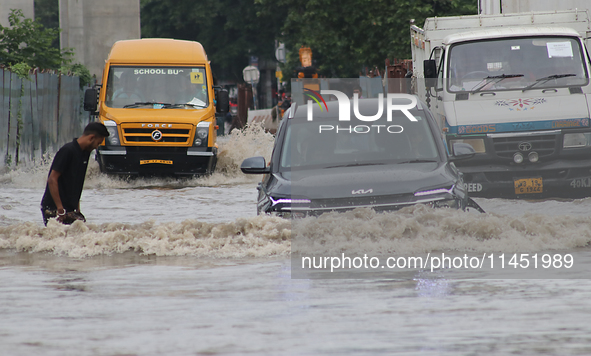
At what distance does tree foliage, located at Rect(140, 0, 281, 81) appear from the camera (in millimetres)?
65438

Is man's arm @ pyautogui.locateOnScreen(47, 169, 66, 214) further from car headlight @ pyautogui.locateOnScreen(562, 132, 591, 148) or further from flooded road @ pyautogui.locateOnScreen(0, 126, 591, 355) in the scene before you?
car headlight @ pyautogui.locateOnScreen(562, 132, 591, 148)

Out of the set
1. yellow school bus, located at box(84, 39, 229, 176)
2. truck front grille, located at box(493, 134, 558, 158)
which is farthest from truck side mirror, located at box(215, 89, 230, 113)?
truck front grille, located at box(493, 134, 558, 158)

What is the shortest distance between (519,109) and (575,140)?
0.81m

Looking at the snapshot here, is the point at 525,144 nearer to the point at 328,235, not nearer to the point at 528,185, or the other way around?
the point at 528,185

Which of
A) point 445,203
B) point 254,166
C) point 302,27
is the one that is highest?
point 302,27

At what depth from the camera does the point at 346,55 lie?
1492 inches

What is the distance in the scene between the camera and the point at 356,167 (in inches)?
320

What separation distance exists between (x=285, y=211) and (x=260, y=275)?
22.6 inches

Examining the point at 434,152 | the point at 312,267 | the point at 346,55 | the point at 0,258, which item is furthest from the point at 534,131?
the point at 346,55

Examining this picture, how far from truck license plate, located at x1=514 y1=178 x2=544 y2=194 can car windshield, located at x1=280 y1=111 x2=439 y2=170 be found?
13.6 ft

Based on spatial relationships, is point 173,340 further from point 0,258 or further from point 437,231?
point 0,258

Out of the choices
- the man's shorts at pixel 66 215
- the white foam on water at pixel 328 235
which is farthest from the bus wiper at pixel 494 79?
the man's shorts at pixel 66 215

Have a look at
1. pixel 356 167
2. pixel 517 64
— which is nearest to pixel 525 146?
pixel 517 64

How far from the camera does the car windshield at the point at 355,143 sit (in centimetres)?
840
